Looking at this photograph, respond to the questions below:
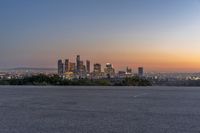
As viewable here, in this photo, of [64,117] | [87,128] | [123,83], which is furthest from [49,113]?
[123,83]

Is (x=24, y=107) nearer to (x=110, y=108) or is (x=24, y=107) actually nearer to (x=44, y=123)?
(x=110, y=108)

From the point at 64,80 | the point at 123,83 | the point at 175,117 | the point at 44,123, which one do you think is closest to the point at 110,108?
the point at 175,117

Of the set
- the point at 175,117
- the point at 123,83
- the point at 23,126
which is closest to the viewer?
the point at 23,126

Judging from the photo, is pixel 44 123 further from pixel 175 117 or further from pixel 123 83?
pixel 123 83

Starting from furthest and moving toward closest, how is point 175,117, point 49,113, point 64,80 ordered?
point 64,80 < point 49,113 < point 175,117

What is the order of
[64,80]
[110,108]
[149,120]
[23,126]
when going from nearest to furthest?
[23,126]
[149,120]
[110,108]
[64,80]

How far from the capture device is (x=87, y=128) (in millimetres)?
9375

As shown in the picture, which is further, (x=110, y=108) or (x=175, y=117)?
(x=110, y=108)

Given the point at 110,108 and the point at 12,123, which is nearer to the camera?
the point at 12,123

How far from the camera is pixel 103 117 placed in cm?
1120

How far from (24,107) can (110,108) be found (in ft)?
Answer: 9.18

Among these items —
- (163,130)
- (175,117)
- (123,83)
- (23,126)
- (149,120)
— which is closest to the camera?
(163,130)

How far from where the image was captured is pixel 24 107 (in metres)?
14.0

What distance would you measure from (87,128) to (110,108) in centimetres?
414
